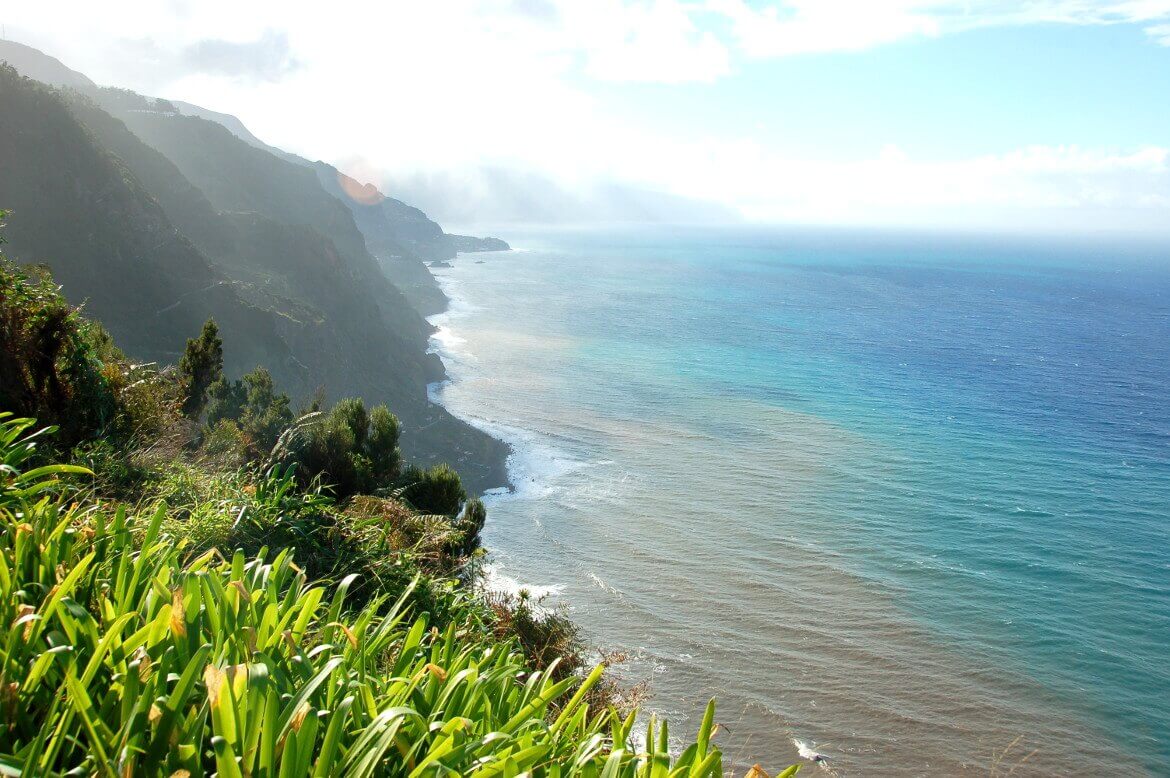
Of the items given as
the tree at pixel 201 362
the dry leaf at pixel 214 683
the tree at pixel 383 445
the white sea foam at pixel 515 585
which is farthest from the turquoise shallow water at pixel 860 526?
the tree at pixel 201 362

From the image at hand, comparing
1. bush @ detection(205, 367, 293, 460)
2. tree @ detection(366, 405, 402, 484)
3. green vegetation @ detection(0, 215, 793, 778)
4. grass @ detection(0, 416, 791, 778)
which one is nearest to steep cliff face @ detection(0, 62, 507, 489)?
bush @ detection(205, 367, 293, 460)

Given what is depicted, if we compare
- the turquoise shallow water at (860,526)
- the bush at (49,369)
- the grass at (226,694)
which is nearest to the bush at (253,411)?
the bush at (49,369)

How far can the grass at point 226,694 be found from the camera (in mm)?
2219

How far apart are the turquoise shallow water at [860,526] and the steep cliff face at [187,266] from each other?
19.4 feet

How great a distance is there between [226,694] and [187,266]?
48669 millimetres

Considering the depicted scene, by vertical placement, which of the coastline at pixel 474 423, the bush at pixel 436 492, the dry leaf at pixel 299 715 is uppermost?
the dry leaf at pixel 299 715

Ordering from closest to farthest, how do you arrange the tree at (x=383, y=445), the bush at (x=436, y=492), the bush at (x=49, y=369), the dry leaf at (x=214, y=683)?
the dry leaf at (x=214, y=683)
the bush at (x=49, y=369)
the bush at (x=436, y=492)
the tree at (x=383, y=445)

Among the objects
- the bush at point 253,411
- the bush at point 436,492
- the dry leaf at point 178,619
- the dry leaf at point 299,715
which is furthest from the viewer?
the bush at point 436,492

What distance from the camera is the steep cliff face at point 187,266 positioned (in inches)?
1484

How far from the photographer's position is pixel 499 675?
307cm

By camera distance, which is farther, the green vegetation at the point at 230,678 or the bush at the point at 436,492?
the bush at the point at 436,492

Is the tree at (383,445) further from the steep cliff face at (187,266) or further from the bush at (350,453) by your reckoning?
the steep cliff face at (187,266)

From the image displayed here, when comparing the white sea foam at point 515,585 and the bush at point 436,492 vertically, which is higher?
the bush at point 436,492

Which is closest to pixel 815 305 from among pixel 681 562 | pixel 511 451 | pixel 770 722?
pixel 511 451
